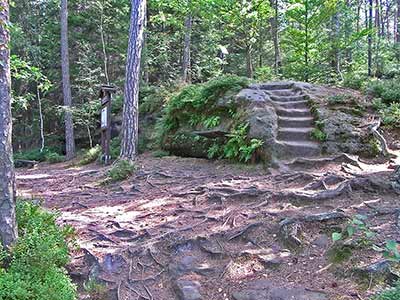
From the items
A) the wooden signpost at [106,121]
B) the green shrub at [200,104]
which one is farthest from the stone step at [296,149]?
the wooden signpost at [106,121]

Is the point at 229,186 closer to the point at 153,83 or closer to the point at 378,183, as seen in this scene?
the point at 378,183

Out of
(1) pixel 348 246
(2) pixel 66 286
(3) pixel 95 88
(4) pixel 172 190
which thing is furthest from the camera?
(3) pixel 95 88

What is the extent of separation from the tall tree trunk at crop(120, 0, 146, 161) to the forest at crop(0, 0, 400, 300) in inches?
1.5

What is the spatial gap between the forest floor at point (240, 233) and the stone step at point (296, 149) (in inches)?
17.4

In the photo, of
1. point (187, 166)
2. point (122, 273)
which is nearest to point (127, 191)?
point (187, 166)

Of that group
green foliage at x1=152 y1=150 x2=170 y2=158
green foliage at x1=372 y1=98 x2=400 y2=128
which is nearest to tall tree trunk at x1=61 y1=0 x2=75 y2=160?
green foliage at x1=152 y1=150 x2=170 y2=158

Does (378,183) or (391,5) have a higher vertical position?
(391,5)

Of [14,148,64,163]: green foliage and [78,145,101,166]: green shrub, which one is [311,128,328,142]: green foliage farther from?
[14,148,64,163]: green foliage

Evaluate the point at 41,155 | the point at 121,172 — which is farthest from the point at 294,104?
the point at 41,155

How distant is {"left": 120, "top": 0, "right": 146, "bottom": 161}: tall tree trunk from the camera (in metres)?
9.89

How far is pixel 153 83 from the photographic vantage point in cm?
1948

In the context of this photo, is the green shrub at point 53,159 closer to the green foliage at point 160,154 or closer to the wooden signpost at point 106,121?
the wooden signpost at point 106,121

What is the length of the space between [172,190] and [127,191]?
1.02 m

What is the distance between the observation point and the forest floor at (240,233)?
3.74 meters
